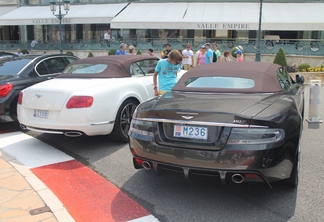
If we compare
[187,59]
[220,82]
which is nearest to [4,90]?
[220,82]

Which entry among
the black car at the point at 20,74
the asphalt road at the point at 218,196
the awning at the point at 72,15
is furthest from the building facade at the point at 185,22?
the asphalt road at the point at 218,196

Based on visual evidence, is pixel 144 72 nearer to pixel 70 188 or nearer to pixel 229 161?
pixel 70 188

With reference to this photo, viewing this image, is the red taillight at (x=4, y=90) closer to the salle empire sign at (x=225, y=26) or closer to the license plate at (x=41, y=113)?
the license plate at (x=41, y=113)

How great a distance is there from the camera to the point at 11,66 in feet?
25.6

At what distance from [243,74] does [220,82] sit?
0.34m

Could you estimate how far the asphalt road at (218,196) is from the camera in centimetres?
356

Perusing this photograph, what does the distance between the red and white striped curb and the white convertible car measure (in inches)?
18.2

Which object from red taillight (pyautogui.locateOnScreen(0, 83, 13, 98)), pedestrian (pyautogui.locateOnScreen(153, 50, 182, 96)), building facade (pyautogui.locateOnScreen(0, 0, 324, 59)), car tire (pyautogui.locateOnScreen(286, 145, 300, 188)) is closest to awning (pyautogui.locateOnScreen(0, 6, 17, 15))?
building facade (pyautogui.locateOnScreen(0, 0, 324, 59))

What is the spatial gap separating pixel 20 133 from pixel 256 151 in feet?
17.9

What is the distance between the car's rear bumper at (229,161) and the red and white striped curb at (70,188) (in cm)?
62

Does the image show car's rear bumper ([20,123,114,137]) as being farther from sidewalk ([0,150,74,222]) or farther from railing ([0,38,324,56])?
railing ([0,38,324,56])

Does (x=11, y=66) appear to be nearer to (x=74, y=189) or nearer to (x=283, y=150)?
(x=74, y=189)

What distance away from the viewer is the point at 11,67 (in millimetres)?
7758

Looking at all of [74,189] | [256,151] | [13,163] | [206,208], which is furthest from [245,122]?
[13,163]
